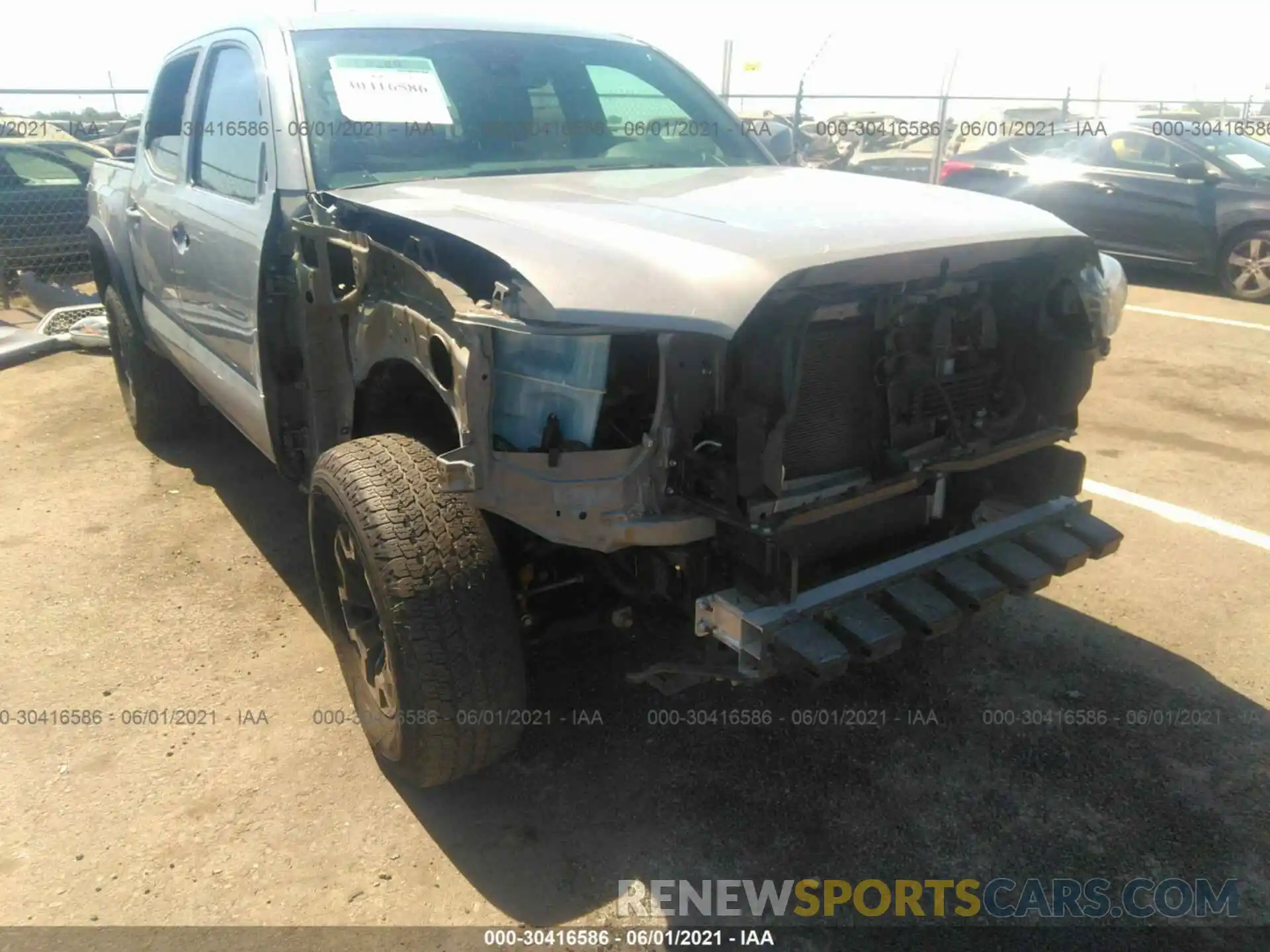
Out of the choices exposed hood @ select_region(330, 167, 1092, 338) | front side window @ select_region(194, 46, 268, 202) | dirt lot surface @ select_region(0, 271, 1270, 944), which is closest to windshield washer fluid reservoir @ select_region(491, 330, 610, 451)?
exposed hood @ select_region(330, 167, 1092, 338)

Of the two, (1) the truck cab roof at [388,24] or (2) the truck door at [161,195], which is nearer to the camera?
(1) the truck cab roof at [388,24]

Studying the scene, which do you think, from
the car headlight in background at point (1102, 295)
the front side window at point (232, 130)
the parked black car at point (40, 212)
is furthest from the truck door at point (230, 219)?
the parked black car at point (40, 212)

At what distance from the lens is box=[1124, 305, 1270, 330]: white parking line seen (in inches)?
310

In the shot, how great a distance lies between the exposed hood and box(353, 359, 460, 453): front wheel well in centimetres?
49

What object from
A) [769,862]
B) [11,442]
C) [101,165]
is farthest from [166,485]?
[769,862]

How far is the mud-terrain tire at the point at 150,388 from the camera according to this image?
202 inches

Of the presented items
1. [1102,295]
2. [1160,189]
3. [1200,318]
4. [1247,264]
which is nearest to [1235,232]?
[1247,264]

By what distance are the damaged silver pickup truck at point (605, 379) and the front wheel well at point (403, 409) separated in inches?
0.4

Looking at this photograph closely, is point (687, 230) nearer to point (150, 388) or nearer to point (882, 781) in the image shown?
point (882, 781)

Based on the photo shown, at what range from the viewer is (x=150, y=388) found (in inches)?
205

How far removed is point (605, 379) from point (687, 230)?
1.35ft

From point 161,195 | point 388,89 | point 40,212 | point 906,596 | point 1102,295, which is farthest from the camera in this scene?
point 40,212

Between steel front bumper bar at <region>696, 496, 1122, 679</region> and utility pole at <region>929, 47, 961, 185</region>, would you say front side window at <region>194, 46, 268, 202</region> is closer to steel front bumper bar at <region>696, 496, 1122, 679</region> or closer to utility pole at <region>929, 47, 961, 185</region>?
steel front bumper bar at <region>696, 496, 1122, 679</region>

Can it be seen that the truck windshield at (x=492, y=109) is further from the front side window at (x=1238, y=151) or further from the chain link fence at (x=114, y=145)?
the front side window at (x=1238, y=151)
